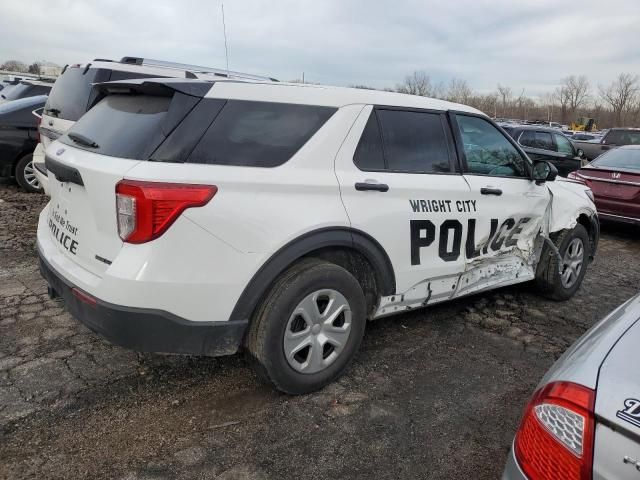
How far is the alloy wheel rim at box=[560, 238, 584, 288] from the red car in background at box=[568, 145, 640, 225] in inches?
131

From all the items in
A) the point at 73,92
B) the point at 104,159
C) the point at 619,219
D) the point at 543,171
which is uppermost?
the point at 73,92

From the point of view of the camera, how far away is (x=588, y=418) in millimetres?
1456

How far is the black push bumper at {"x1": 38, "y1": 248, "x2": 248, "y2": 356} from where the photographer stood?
8.12 feet

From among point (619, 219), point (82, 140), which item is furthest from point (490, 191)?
point (619, 219)

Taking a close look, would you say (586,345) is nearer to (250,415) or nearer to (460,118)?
(250,415)

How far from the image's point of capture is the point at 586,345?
1.80 m

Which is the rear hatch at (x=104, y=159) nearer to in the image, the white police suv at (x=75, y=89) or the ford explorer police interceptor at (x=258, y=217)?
the ford explorer police interceptor at (x=258, y=217)

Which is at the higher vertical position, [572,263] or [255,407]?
[572,263]

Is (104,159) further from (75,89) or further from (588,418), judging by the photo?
(75,89)

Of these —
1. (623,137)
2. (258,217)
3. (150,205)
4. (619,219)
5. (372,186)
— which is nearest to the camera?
(150,205)

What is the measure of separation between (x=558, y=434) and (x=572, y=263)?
390 cm

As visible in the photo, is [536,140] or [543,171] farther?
[536,140]

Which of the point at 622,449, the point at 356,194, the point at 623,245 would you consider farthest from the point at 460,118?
the point at 623,245

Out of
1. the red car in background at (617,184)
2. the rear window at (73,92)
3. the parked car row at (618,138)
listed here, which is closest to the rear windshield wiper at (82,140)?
the rear window at (73,92)
